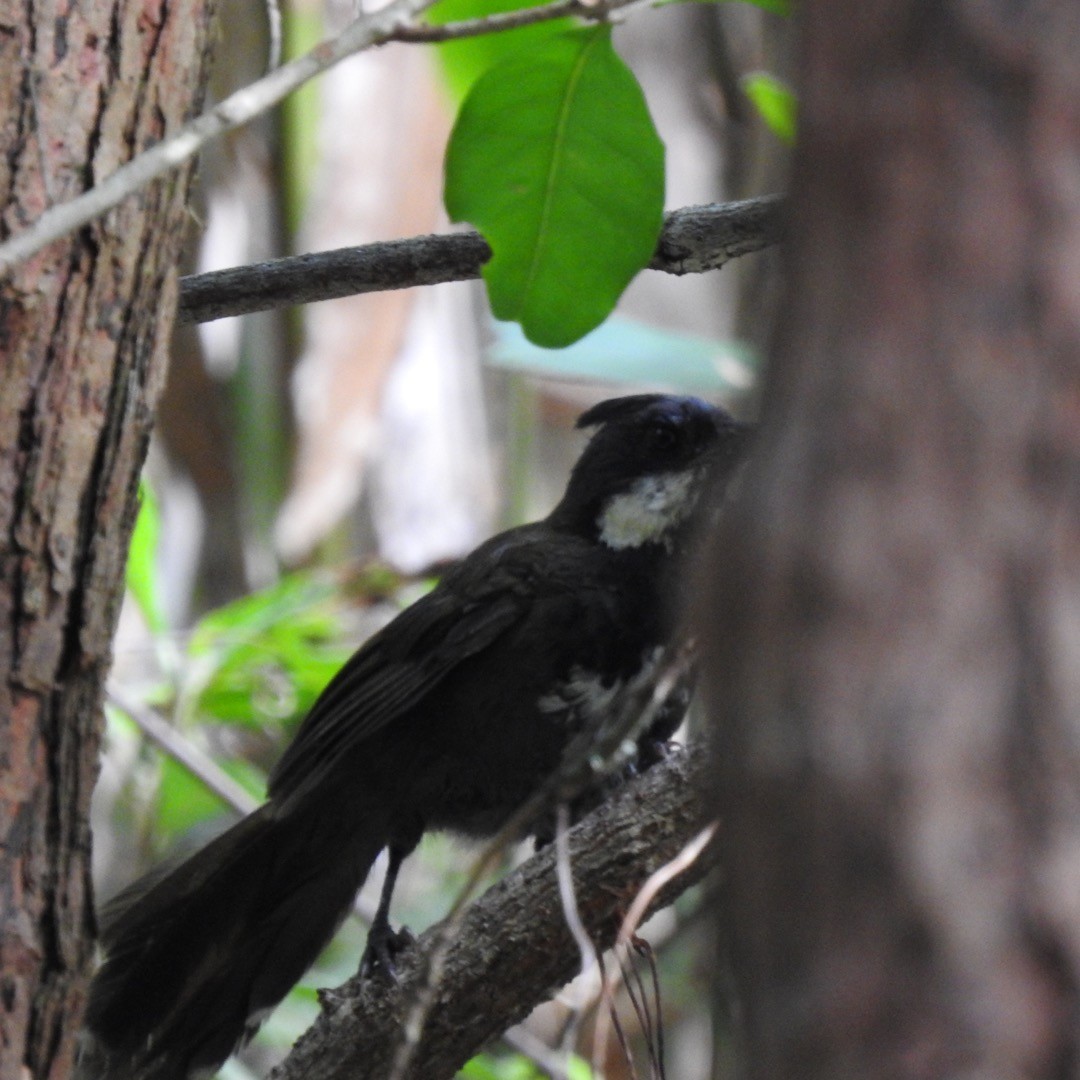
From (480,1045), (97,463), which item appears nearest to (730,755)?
(97,463)

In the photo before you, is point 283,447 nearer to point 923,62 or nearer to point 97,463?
point 97,463

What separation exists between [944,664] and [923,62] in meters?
0.34

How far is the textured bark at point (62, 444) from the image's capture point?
1.72 m

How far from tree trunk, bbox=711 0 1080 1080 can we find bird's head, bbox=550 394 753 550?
7.58ft

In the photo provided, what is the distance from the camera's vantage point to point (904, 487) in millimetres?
866

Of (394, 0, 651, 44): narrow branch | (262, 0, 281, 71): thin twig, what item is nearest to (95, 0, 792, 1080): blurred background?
(262, 0, 281, 71): thin twig

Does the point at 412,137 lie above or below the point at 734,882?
above

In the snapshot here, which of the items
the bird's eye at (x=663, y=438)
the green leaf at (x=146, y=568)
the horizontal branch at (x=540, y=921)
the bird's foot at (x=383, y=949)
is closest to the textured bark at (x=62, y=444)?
the horizontal branch at (x=540, y=921)

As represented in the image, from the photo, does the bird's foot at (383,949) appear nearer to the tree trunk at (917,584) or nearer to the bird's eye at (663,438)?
the bird's eye at (663,438)

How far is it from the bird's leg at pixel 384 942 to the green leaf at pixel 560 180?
1.09 m

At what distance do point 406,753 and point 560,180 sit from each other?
1.30m

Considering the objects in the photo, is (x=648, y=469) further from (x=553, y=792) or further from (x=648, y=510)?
(x=553, y=792)

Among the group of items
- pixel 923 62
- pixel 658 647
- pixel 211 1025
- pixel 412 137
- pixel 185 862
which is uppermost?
pixel 412 137

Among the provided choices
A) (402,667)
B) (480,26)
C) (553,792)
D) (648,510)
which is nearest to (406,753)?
(402,667)
